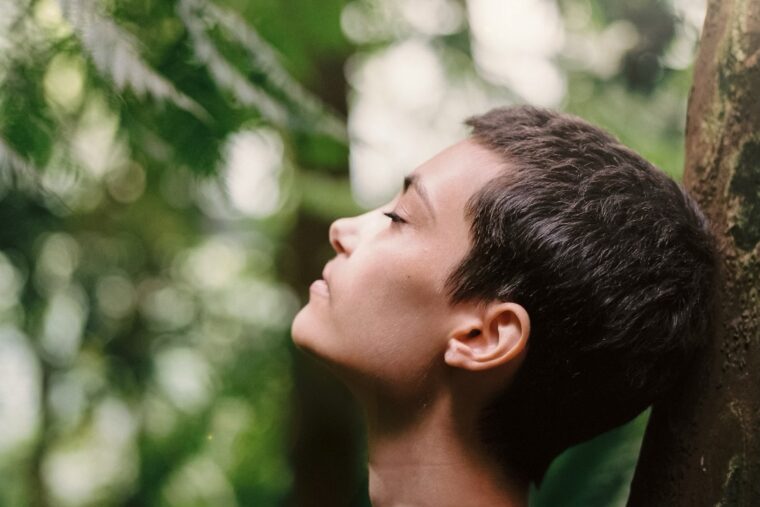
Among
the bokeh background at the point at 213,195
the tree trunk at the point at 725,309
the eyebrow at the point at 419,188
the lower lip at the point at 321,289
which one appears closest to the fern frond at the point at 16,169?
the bokeh background at the point at 213,195

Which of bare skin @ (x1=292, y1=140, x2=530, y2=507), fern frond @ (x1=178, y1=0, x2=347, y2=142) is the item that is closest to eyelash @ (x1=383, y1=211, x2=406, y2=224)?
Result: bare skin @ (x1=292, y1=140, x2=530, y2=507)

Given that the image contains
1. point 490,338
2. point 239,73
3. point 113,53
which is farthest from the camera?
point 239,73

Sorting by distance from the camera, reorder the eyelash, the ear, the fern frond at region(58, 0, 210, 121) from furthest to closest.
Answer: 1. the eyelash
2. the ear
3. the fern frond at region(58, 0, 210, 121)

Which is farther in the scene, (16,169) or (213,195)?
(213,195)

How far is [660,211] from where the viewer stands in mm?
1301

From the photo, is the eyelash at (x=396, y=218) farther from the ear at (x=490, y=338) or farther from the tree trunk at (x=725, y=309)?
the tree trunk at (x=725, y=309)

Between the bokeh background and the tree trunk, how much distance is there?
45cm

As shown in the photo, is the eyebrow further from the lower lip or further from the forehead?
the lower lip

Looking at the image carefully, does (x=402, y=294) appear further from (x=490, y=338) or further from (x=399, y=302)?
(x=490, y=338)

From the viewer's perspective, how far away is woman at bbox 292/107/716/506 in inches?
49.4

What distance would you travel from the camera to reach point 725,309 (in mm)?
1261

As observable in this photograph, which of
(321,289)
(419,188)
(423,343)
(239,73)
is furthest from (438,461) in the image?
(239,73)

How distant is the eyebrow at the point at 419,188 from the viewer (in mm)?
1326

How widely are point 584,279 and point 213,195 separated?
856mm
